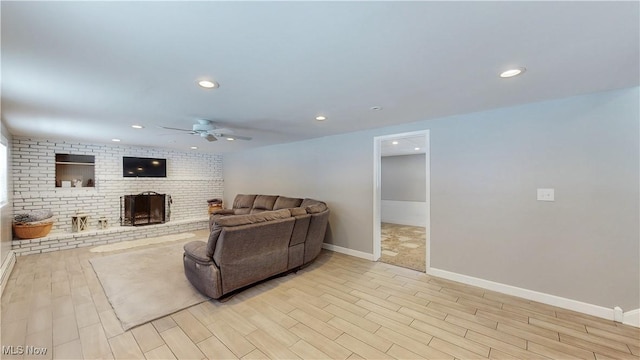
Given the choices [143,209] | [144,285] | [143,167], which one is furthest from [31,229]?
[144,285]

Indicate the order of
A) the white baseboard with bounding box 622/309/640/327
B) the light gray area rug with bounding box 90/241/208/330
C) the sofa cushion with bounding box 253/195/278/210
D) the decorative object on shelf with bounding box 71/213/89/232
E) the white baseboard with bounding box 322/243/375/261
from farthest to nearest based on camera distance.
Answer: the sofa cushion with bounding box 253/195/278/210
the decorative object on shelf with bounding box 71/213/89/232
the white baseboard with bounding box 322/243/375/261
the light gray area rug with bounding box 90/241/208/330
the white baseboard with bounding box 622/309/640/327

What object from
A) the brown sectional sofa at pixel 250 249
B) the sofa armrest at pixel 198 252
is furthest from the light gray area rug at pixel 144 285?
the sofa armrest at pixel 198 252

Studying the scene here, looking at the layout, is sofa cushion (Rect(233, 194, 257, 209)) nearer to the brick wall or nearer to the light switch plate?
the brick wall

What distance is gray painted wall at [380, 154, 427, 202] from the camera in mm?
7133

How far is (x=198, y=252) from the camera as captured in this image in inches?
116

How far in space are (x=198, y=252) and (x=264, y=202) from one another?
2.90 meters

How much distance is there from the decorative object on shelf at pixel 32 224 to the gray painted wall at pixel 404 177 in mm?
7433

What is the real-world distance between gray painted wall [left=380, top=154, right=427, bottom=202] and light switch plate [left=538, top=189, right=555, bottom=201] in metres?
4.22

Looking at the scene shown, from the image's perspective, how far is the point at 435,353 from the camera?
6.51ft

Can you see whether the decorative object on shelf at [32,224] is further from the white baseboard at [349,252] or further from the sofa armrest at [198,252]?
the white baseboard at [349,252]

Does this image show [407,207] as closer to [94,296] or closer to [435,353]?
[435,353]

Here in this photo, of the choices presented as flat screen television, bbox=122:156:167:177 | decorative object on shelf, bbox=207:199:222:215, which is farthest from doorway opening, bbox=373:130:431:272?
flat screen television, bbox=122:156:167:177

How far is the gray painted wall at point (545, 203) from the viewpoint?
2.44 metres

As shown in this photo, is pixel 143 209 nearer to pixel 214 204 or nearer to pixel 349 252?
pixel 214 204
